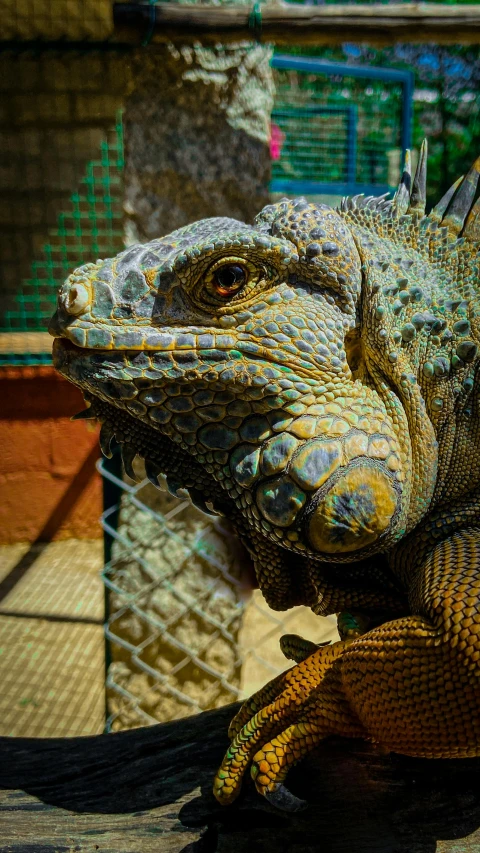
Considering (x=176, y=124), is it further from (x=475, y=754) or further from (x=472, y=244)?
(x=475, y=754)

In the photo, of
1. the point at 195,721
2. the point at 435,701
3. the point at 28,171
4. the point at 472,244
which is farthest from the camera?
the point at 28,171

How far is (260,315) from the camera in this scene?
5.42 feet

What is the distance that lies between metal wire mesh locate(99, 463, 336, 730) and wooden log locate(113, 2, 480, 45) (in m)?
2.41

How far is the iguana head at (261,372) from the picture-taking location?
1.58 m

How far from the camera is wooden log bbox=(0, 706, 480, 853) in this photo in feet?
5.86

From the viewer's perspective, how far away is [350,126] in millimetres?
6047

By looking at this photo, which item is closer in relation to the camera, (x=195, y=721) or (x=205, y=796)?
(x=205, y=796)

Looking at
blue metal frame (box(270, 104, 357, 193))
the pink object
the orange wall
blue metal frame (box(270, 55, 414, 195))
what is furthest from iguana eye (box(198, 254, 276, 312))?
the pink object

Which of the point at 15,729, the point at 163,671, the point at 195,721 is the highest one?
the point at 195,721

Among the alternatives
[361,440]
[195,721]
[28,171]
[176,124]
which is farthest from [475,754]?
[28,171]

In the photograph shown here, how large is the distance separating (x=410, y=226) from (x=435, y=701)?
1.21 m

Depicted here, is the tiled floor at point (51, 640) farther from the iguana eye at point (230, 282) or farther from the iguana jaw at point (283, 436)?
the iguana eye at point (230, 282)

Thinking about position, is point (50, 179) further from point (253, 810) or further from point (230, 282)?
point (253, 810)

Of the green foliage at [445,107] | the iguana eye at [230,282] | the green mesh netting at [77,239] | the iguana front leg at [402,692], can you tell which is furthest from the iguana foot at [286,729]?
the green foliage at [445,107]
